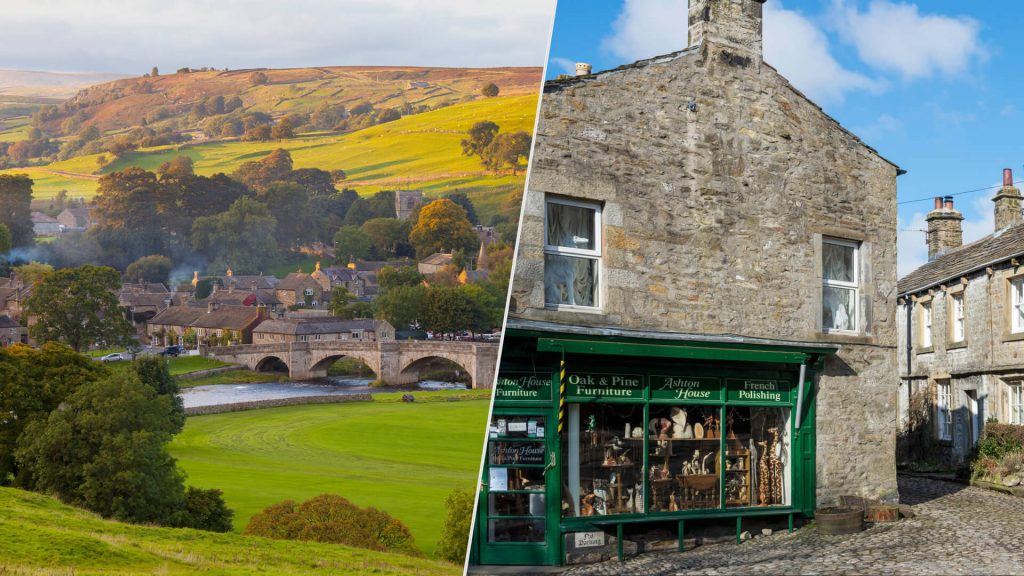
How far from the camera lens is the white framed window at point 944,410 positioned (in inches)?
813

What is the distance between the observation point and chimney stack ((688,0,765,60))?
38.5 ft

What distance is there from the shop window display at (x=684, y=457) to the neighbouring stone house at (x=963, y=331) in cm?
934

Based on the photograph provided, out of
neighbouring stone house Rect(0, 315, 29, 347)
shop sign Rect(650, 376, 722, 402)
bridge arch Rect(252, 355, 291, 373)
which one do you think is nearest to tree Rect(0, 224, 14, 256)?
neighbouring stone house Rect(0, 315, 29, 347)

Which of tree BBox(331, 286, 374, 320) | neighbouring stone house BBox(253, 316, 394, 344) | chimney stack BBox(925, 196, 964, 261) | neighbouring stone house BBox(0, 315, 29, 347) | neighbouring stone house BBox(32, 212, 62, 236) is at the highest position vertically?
chimney stack BBox(925, 196, 964, 261)

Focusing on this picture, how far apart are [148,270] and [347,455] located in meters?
3.42

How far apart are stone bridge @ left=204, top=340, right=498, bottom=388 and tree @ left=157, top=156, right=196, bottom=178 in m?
1.99

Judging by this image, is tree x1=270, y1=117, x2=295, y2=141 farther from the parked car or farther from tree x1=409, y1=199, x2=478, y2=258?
the parked car

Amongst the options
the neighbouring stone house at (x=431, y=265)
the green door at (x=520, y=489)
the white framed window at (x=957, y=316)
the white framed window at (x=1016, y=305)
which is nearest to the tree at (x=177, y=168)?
the neighbouring stone house at (x=431, y=265)

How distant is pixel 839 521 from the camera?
11.3 metres

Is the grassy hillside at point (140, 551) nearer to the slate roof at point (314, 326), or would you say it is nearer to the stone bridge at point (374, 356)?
the stone bridge at point (374, 356)

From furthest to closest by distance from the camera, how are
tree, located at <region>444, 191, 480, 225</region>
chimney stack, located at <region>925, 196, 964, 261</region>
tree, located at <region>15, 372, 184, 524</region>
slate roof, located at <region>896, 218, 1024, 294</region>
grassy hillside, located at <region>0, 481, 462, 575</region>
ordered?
chimney stack, located at <region>925, 196, 964, 261</region>, slate roof, located at <region>896, 218, 1024, 294</region>, tree, located at <region>444, 191, 480, 225</region>, tree, located at <region>15, 372, 184, 524</region>, grassy hillside, located at <region>0, 481, 462, 575</region>

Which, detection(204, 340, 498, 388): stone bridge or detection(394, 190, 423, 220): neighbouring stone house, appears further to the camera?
detection(394, 190, 423, 220): neighbouring stone house

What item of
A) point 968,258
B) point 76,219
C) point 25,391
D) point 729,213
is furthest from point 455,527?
point 968,258

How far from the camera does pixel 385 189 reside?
12.5 m
